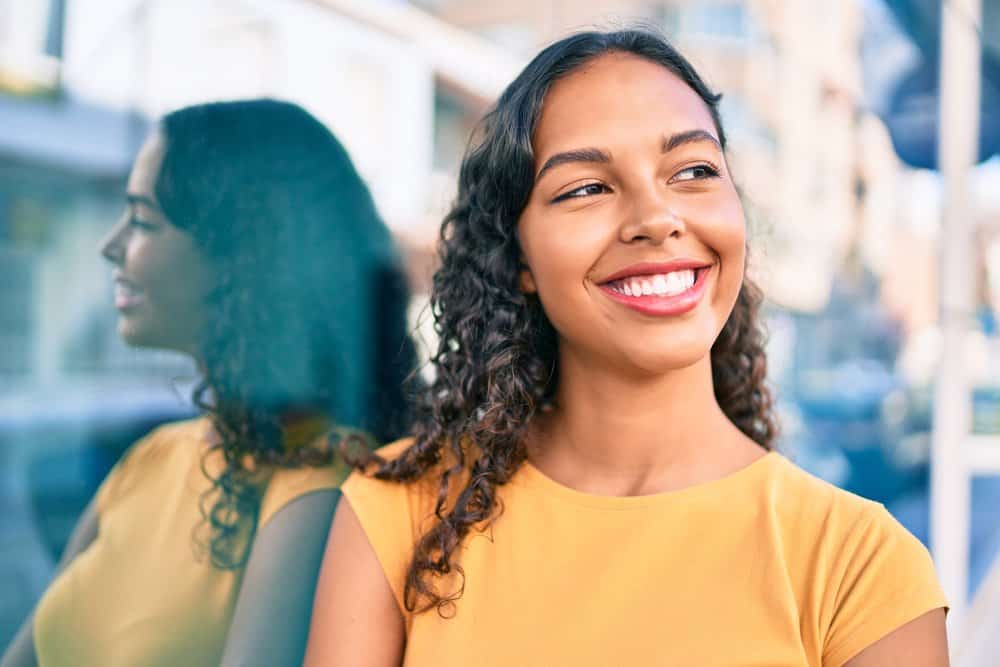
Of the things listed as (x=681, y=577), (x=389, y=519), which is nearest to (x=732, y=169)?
(x=681, y=577)

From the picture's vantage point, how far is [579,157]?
1155 mm

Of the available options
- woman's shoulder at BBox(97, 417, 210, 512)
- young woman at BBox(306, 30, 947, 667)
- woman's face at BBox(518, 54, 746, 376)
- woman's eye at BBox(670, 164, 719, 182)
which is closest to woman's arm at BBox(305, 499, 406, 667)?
young woman at BBox(306, 30, 947, 667)

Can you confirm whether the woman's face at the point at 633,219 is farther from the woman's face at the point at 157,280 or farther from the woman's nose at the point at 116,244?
the woman's nose at the point at 116,244

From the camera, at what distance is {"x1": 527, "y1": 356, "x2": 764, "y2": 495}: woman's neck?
3.95ft

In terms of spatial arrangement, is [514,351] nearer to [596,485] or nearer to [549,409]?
[549,409]

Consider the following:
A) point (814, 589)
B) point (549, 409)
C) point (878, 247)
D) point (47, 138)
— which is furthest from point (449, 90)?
point (814, 589)

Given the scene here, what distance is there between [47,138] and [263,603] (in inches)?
51.0

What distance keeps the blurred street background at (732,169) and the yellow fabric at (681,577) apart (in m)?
0.48

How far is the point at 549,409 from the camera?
1.38 m

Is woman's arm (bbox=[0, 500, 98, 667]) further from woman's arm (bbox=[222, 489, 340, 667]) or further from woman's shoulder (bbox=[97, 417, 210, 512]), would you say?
woman's arm (bbox=[222, 489, 340, 667])

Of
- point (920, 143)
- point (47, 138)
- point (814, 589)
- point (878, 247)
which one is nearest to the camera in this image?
point (814, 589)

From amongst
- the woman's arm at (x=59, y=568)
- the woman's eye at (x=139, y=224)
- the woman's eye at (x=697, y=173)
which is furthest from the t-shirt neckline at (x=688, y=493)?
the woman's arm at (x=59, y=568)

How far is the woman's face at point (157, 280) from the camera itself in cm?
152

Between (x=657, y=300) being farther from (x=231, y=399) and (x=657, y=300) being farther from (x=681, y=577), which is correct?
(x=231, y=399)
